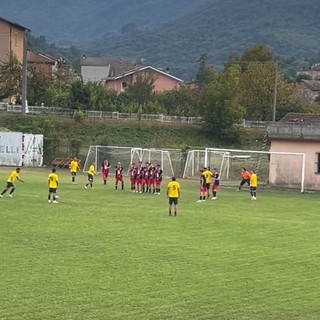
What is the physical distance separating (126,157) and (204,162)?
867 centimetres

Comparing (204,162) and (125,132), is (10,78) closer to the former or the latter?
(125,132)

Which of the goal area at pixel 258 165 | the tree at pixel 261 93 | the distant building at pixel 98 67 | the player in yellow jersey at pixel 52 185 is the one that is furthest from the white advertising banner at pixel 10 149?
the distant building at pixel 98 67

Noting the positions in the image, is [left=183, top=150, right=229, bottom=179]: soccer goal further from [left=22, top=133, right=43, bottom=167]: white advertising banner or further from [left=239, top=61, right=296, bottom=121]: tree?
[left=239, top=61, right=296, bottom=121]: tree

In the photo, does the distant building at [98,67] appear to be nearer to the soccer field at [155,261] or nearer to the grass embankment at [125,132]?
the grass embankment at [125,132]

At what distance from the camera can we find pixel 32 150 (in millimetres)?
60719

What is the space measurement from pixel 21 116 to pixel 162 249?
5091 centimetres

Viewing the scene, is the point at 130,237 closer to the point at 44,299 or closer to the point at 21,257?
the point at 21,257

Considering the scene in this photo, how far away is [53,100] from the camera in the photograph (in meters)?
80.4

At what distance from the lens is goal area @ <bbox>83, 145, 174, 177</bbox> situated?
55.1 m

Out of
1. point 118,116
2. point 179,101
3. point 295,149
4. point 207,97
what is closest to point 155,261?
point 295,149

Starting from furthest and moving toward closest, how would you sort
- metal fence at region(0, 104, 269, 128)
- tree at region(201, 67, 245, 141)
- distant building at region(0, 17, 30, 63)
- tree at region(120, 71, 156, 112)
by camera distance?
1. tree at region(120, 71, 156, 112)
2. distant building at region(0, 17, 30, 63)
3. metal fence at region(0, 104, 269, 128)
4. tree at region(201, 67, 245, 141)

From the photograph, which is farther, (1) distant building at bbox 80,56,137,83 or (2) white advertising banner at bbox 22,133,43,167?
(1) distant building at bbox 80,56,137,83

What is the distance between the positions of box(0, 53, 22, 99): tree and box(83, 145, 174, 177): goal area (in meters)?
23.1

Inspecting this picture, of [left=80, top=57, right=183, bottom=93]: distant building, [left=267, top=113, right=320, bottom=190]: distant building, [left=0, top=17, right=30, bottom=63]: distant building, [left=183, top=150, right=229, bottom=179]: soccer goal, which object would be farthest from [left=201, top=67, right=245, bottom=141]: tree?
[left=80, top=57, right=183, bottom=93]: distant building
